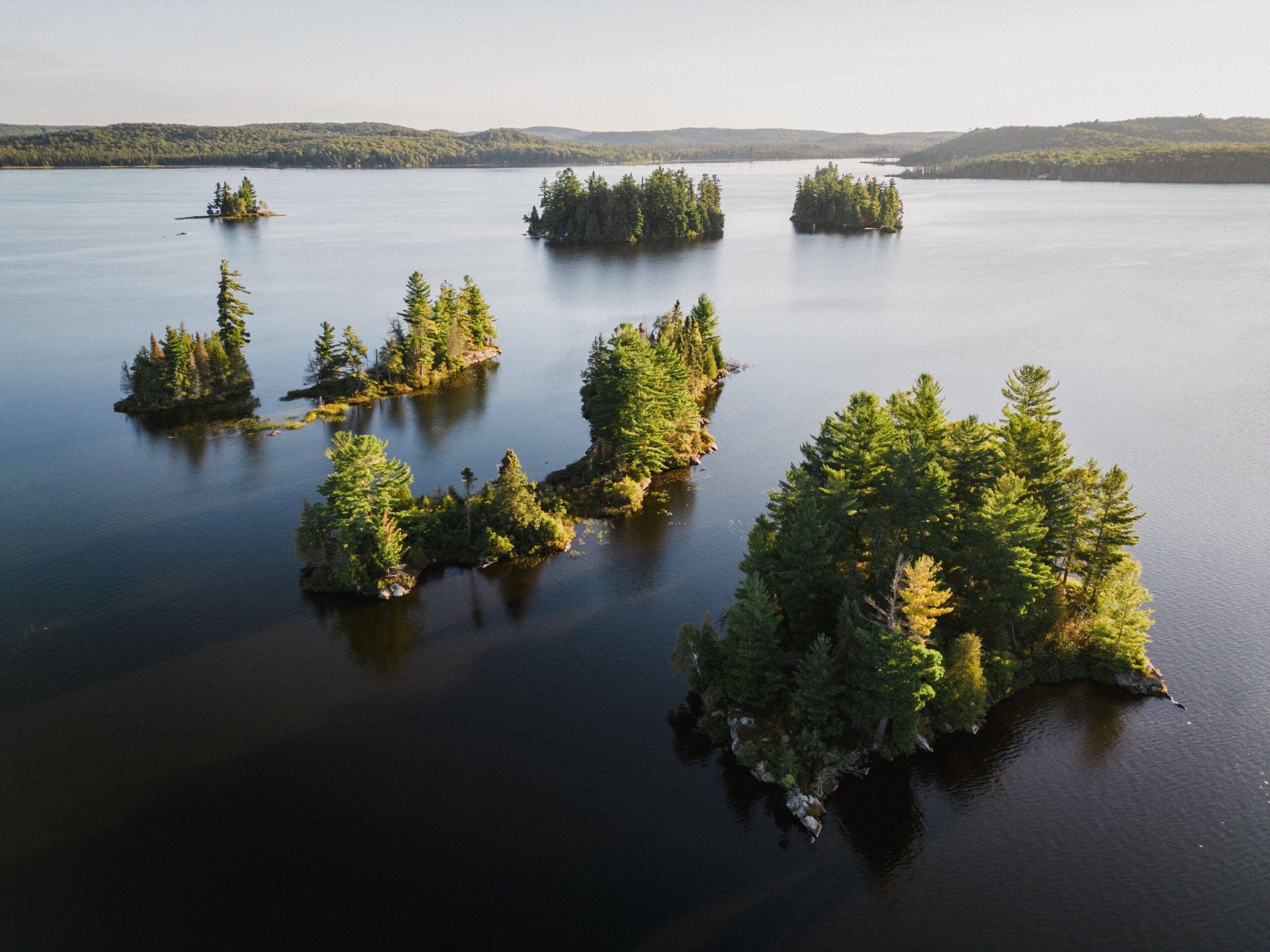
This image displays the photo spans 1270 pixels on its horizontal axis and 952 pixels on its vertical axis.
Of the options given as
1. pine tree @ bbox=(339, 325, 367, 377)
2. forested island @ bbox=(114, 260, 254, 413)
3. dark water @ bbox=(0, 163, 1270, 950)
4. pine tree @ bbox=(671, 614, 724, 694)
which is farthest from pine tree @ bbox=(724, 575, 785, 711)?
forested island @ bbox=(114, 260, 254, 413)

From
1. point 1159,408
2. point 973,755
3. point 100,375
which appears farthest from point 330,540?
point 1159,408

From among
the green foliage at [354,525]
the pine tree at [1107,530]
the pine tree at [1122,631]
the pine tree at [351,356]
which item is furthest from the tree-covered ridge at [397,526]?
the pine tree at [351,356]

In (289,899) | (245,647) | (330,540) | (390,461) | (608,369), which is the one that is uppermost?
(608,369)

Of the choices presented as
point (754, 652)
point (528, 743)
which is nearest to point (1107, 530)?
point (754, 652)

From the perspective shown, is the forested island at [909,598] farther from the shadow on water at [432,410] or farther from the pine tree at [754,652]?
the shadow on water at [432,410]

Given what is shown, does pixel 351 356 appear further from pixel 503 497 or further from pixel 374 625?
pixel 374 625

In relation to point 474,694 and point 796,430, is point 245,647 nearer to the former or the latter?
point 474,694
